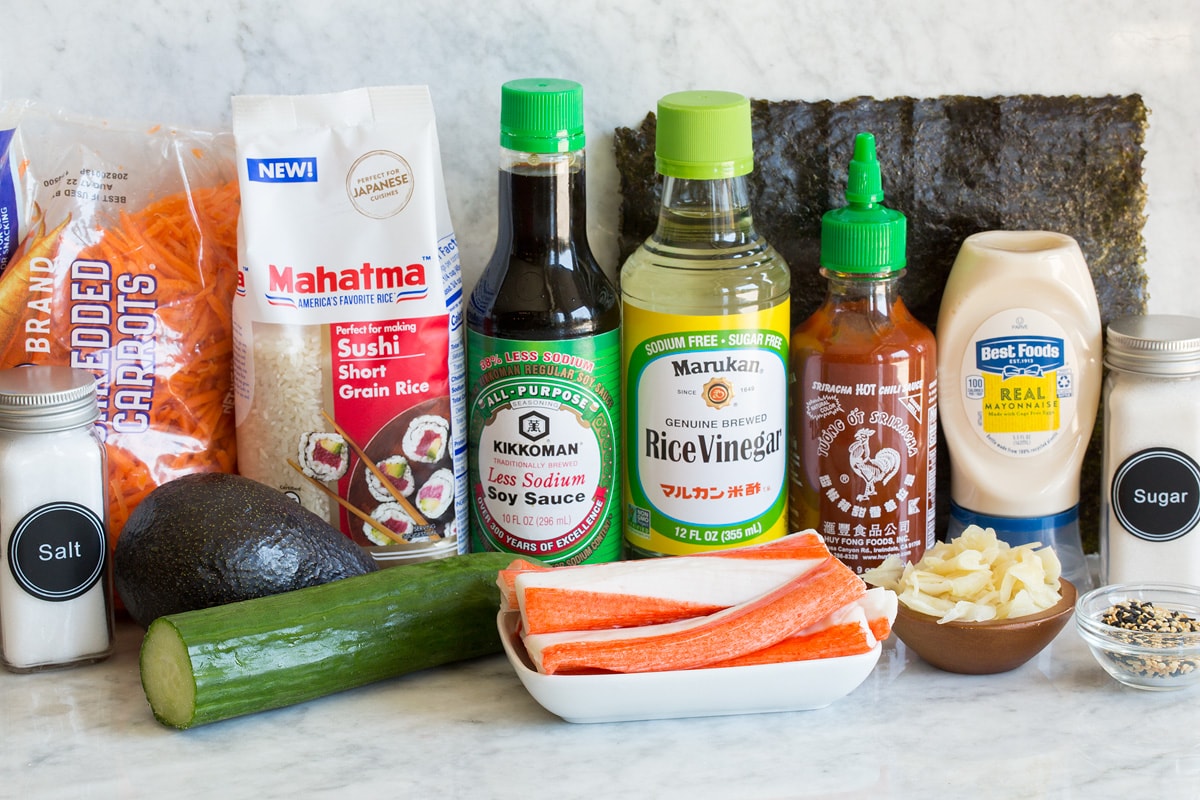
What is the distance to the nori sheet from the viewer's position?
3.79ft

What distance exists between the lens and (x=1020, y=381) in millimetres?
1115

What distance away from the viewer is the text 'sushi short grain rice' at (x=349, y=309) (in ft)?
3.47

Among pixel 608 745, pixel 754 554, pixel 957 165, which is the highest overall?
pixel 957 165

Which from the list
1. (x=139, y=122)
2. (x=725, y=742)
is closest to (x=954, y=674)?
(x=725, y=742)

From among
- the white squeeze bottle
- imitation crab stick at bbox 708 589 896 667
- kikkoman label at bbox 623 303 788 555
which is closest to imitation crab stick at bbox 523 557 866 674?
imitation crab stick at bbox 708 589 896 667

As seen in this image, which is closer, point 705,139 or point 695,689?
point 695,689

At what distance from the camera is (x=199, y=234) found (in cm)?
110

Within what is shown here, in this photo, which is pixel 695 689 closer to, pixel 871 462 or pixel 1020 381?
pixel 871 462

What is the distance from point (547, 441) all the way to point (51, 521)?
14.4 inches

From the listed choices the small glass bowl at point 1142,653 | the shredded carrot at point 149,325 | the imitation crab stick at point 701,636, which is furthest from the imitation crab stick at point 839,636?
the shredded carrot at point 149,325

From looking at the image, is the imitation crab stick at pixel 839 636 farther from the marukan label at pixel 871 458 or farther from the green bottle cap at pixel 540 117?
the green bottle cap at pixel 540 117

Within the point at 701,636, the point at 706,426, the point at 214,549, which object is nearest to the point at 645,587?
the point at 701,636

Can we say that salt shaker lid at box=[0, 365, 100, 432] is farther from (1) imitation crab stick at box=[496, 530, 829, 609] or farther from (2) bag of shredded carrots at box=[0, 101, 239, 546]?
(1) imitation crab stick at box=[496, 530, 829, 609]

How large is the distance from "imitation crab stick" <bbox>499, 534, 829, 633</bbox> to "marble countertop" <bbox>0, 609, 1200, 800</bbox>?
7 cm
